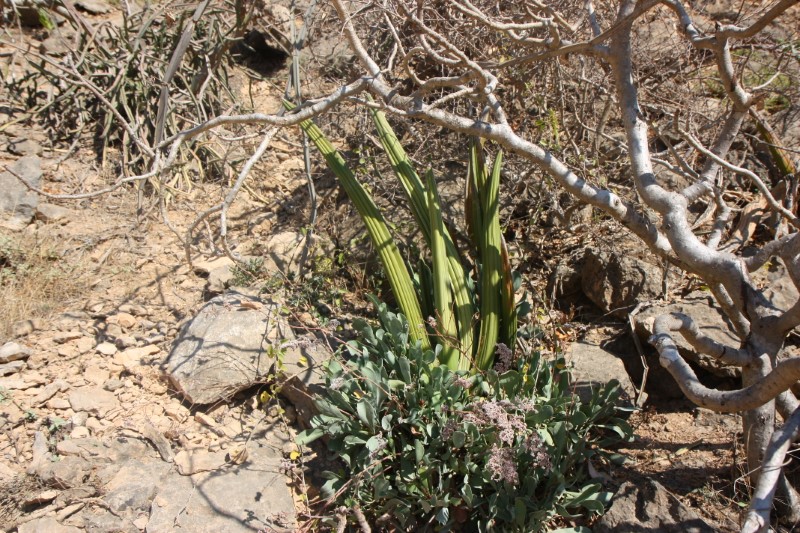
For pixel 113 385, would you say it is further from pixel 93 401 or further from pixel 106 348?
pixel 106 348

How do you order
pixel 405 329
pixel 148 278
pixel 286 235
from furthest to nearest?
pixel 286 235
pixel 148 278
pixel 405 329

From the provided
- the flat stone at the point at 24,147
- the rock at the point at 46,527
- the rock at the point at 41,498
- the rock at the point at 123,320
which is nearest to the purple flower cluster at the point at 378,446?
the rock at the point at 46,527

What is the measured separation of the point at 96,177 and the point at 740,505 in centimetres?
404

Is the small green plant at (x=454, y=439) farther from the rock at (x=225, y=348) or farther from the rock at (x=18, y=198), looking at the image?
the rock at (x=18, y=198)

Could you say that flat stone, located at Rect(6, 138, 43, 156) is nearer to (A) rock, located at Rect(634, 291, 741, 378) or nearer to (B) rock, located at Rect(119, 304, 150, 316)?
(B) rock, located at Rect(119, 304, 150, 316)

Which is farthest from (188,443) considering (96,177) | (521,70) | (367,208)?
(521,70)

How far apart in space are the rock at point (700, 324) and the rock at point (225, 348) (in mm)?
1722

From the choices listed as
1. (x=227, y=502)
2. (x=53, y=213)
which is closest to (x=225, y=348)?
(x=227, y=502)

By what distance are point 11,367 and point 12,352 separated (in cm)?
7

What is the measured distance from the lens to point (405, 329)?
2836 millimetres

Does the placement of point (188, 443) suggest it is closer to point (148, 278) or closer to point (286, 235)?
point (148, 278)

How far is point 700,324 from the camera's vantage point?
2.92 m

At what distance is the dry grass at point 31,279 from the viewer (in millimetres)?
3230

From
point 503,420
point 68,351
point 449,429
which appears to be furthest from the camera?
point 68,351
